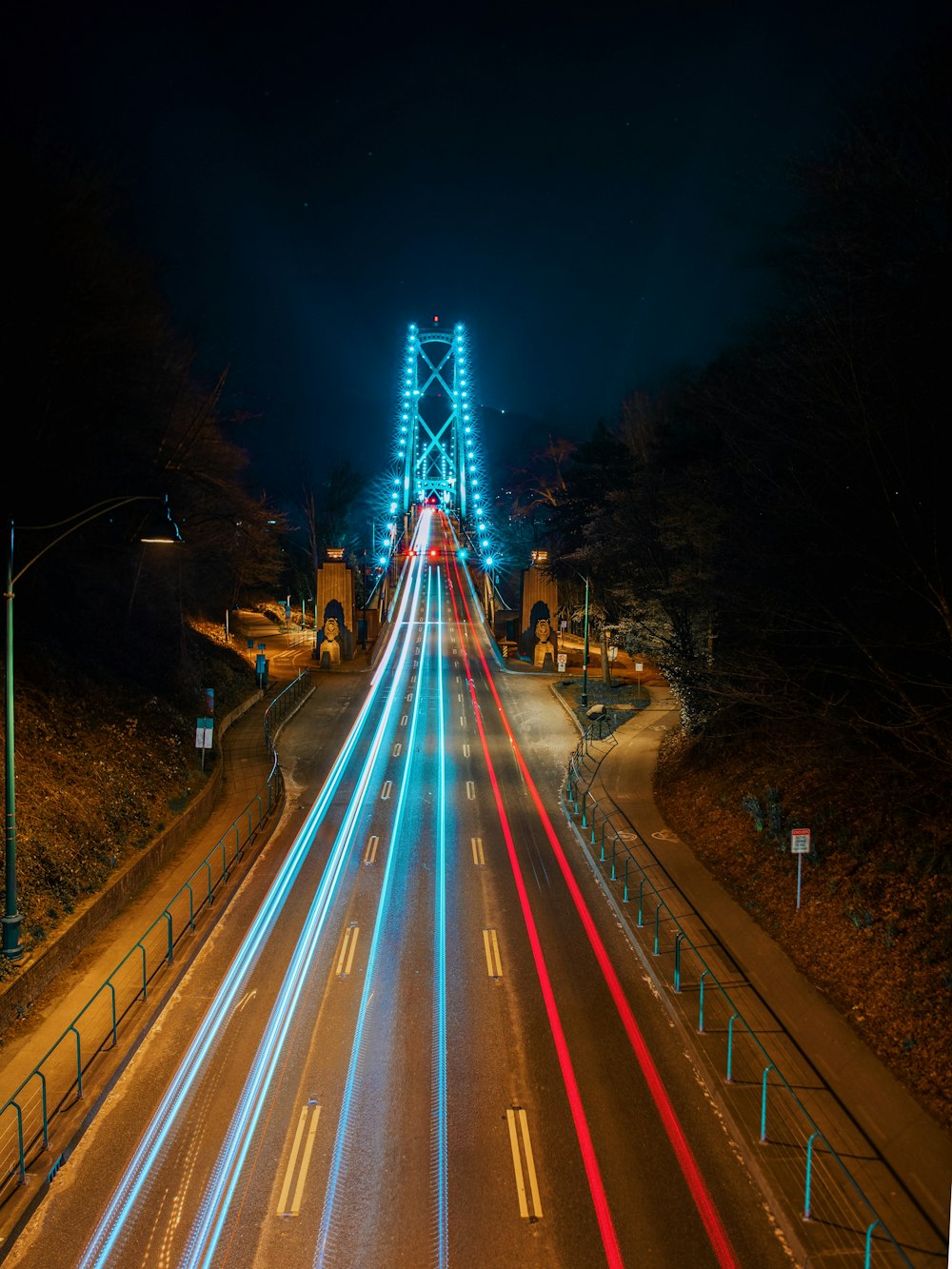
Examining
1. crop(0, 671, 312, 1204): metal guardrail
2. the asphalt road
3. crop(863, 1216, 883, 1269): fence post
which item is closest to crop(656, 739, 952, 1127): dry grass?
crop(863, 1216, 883, 1269): fence post

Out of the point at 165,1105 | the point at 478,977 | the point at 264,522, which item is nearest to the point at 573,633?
the point at 264,522

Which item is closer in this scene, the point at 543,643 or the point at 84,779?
the point at 84,779

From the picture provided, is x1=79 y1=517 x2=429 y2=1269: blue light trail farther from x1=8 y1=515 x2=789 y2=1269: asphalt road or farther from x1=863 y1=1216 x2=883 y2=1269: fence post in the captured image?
x1=863 y1=1216 x2=883 y2=1269: fence post

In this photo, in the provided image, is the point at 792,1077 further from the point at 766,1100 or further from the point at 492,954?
the point at 492,954

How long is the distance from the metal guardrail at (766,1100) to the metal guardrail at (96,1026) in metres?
7.91

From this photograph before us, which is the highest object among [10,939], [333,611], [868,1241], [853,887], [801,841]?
[333,611]

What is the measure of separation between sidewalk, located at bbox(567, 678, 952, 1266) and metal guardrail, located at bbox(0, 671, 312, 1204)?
789cm

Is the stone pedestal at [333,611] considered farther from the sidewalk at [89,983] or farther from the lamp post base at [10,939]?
the lamp post base at [10,939]

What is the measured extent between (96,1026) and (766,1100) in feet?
29.9

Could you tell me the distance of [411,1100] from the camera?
392 inches

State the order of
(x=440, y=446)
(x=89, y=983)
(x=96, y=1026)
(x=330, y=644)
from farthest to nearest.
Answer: (x=440, y=446) → (x=330, y=644) → (x=89, y=983) → (x=96, y=1026)

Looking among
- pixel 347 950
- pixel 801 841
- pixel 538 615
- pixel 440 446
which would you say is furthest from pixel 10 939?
pixel 440 446

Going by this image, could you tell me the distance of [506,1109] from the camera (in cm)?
977

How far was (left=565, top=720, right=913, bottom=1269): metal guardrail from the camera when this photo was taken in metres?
7.92
